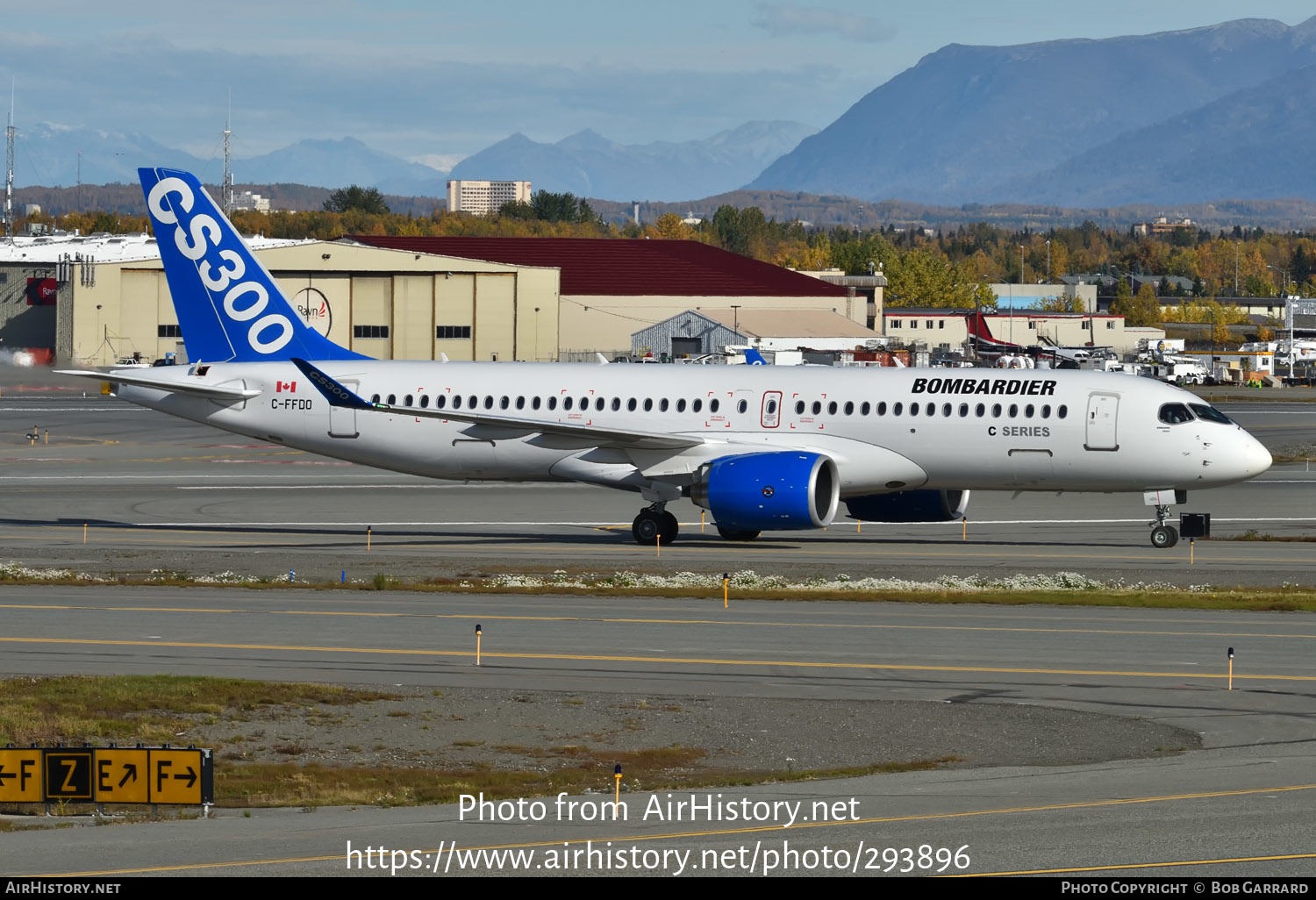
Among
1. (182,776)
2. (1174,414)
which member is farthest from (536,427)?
(182,776)

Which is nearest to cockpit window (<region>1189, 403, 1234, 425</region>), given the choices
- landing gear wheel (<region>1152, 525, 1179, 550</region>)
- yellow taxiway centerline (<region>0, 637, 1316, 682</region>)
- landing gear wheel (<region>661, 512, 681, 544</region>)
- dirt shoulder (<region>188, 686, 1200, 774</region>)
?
landing gear wheel (<region>1152, 525, 1179, 550</region>)

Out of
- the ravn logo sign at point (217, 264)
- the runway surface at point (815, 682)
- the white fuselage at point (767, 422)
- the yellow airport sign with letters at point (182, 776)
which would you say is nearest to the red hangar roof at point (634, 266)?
the ravn logo sign at point (217, 264)

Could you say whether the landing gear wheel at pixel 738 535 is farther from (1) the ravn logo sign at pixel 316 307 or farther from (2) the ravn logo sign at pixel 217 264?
(1) the ravn logo sign at pixel 316 307

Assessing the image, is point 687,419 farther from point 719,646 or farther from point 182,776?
point 182,776

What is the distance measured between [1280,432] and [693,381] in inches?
2149

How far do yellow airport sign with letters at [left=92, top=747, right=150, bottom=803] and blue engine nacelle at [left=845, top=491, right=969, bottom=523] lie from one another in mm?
29379

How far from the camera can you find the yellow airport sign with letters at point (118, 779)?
704 inches

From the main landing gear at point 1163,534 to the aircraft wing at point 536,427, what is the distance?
1235 cm

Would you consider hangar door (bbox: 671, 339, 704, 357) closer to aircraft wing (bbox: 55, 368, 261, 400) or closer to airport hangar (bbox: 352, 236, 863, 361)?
airport hangar (bbox: 352, 236, 863, 361)

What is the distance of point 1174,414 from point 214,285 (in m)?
27.2

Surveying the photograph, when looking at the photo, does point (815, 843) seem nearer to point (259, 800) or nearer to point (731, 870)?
point (731, 870)

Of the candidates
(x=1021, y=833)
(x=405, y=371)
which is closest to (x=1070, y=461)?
(x=405, y=371)

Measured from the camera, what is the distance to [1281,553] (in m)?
42.8

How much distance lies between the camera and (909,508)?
149 ft
